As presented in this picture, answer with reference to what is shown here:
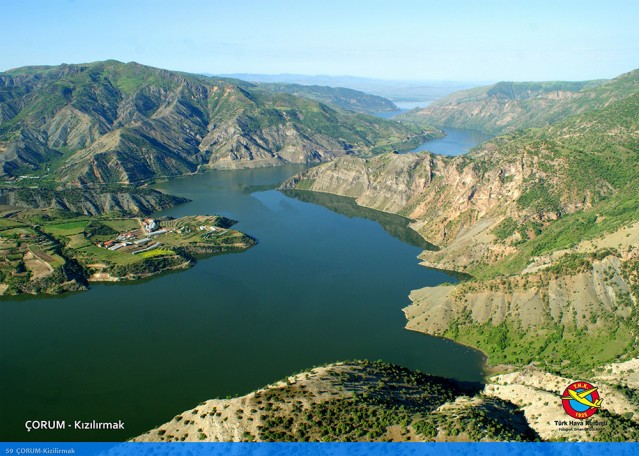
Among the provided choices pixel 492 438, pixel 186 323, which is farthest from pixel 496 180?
pixel 492 438

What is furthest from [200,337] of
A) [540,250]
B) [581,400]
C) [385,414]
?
[540,250]

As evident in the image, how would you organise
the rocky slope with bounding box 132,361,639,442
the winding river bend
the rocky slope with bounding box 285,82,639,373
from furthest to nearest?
the rocky slope with bounding box 285,82,639,373, the winding river bend, the rocky slope with bounding box 132,361,639,442

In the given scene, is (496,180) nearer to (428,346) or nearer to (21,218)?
(428,346)

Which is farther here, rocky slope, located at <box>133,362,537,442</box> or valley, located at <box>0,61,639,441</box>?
valley, located at <box>0,61,639,441</box>
